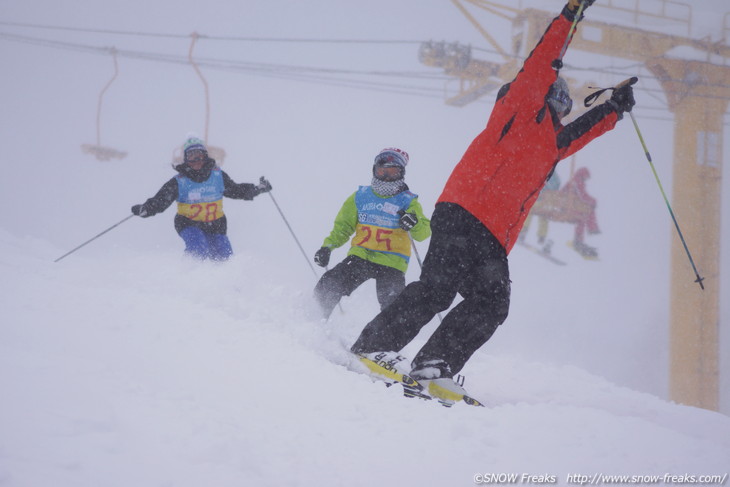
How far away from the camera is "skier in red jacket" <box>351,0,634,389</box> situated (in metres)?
2.44

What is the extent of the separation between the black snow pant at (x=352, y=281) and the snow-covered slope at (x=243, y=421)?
778mm

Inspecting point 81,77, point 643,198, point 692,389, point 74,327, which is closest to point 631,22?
point 692,389

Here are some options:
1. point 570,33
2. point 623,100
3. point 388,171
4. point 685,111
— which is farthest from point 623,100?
point 685,111

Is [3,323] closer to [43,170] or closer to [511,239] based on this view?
[511,239]

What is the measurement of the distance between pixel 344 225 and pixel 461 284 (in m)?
1.58

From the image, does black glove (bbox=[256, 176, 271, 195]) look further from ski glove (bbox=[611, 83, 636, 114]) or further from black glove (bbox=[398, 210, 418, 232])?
ski glove (bbox=[611, 83, 636, 114])

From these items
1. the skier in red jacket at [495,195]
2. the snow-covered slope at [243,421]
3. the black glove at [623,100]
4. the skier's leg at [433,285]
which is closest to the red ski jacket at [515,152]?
the skier in red jacket at [495,195]

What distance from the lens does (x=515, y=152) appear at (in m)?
2.45

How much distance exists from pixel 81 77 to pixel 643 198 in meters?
105

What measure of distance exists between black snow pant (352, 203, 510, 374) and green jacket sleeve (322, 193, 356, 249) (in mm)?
1396

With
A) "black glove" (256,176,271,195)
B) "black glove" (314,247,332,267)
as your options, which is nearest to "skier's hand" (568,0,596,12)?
"black glove" (314,247,332,267)

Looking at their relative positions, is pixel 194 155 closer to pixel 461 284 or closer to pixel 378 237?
pixel 378 237

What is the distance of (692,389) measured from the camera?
12.2 metres

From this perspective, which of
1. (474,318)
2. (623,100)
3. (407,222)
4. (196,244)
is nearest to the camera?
(474,318)
